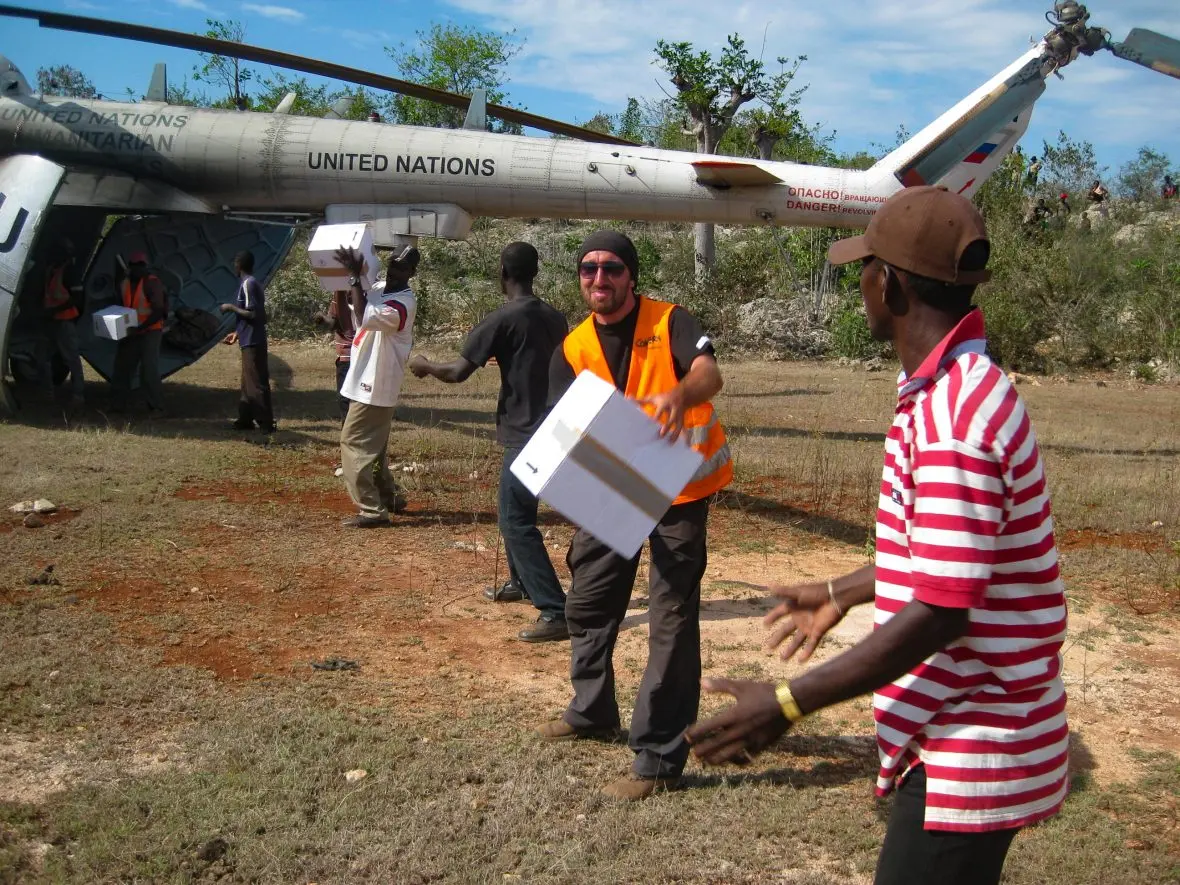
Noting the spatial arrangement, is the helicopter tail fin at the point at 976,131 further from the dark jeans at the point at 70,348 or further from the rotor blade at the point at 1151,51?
the dark jeans at the point at 70,348

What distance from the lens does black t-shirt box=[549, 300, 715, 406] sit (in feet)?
12.1

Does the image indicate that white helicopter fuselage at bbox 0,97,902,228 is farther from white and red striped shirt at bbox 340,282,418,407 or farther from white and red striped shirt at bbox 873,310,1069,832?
white and red striped shirt at bbox 873,310,1069,832

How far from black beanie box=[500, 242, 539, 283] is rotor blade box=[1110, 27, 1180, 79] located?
9.01 m

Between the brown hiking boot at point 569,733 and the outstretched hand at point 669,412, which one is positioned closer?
the outstretched hand at point 669,412

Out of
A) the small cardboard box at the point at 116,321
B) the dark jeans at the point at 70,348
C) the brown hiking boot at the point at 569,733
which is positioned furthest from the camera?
the dark jeans at the point at 70,348

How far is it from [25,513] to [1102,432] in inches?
421

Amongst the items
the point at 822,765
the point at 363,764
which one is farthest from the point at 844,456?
the point at 363,764

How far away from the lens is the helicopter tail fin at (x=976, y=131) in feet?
37.7

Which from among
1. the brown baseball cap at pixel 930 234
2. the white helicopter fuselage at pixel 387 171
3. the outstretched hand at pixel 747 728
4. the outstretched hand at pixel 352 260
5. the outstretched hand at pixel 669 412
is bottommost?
the outstretched hand at pixel 747 728

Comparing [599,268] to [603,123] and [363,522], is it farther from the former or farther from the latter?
[603,123]

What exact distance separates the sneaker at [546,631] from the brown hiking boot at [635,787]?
5.24 feet

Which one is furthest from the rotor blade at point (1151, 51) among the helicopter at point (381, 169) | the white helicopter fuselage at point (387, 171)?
the white helicopter fuselage at point (387, 171)

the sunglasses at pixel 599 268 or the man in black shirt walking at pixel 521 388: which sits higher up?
the sunglasses at pixel 599 268

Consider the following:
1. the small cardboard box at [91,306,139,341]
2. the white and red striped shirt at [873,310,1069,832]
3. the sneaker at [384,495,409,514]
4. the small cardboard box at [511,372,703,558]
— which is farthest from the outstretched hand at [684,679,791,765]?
the small cardboard box at [91,306,139,341]
